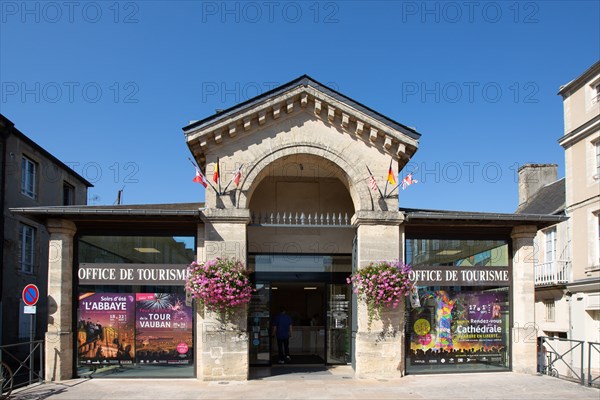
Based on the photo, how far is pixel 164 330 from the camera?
12633mm

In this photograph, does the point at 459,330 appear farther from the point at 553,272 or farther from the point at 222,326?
the point at 553,272

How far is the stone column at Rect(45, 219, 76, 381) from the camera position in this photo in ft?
39.8

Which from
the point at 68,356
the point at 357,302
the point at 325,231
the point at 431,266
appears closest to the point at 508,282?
the point at 431,266

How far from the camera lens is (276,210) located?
Result: 49.8ft

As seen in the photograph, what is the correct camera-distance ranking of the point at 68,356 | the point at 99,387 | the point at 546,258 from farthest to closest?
the point at 546,258, the point at 68,356, the point at 99,387

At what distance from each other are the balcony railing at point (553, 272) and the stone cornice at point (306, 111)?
10417 mm

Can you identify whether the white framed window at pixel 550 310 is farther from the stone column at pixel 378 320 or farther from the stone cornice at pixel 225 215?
the stone cornice at pixel 225 215

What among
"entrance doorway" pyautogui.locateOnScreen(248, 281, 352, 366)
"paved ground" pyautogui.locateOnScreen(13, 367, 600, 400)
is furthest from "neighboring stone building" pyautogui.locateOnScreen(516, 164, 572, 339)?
"entrance doorway" pyautogui.locateOnScreen(248, 281, 352, 366)

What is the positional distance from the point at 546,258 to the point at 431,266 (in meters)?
11.0

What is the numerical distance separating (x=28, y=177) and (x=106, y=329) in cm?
1123

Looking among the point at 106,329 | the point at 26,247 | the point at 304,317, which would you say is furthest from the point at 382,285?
the point at 26,247

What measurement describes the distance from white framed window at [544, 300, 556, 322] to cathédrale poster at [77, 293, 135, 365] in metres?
15.6

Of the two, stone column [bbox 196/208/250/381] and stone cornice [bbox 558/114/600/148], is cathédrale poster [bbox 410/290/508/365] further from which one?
stone cornice [bbox 558/114/600/148]

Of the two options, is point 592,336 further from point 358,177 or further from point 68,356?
point 68,356
